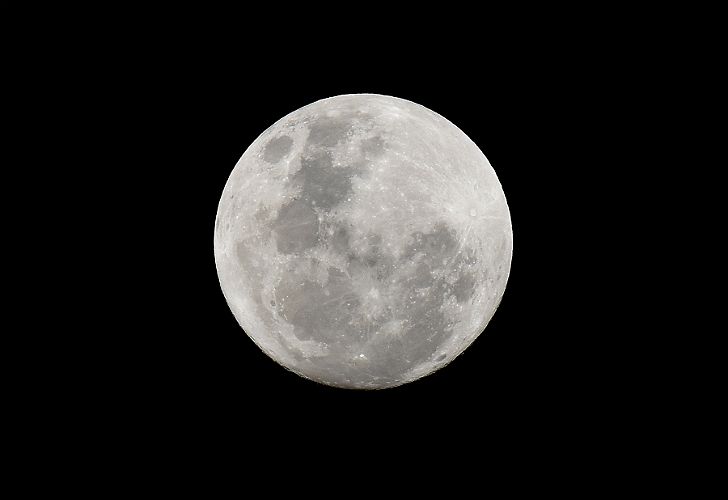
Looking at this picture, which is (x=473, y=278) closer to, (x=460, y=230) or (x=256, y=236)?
(x=460, y=230)

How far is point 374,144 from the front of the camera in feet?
16.3

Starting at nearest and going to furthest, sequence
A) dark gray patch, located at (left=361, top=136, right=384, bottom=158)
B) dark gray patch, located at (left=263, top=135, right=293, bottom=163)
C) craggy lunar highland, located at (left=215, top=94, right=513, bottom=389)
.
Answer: craggy lunar highland, located at (left=215, top=94, right=513, bottom=389), dark gray patch, located at (left=361, top=136, right=384, bottom=158), dark gray patch, located at (left=263, top=135, right=293, bottom=163)

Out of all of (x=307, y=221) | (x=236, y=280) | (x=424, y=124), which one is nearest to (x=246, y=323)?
(x=236, y=280)

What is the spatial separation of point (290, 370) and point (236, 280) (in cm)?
91

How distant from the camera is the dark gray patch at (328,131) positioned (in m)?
5.00

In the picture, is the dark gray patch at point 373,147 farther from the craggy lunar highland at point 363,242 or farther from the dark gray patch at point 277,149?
the dark gray patch at point 277,149

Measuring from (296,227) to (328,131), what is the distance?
0.79m

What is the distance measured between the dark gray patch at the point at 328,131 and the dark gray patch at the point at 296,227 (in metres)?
0.50

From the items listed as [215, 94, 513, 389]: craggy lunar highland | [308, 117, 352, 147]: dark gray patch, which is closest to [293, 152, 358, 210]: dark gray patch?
[215, 94, 513, 389]: craggy lunar highland

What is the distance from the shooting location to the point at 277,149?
5156 mm

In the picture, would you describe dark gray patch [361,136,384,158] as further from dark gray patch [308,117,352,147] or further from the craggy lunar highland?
dark gray patch [308,117,352,147]

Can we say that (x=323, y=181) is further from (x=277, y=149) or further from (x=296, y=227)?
(x=277, y=149)

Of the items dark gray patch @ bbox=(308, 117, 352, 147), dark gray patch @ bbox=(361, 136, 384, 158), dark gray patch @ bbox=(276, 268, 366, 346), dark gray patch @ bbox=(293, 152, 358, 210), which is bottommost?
dark gray patch @ bbox=(276, 268, 366, 346)

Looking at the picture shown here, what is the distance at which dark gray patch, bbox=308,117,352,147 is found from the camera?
5.00 meters
